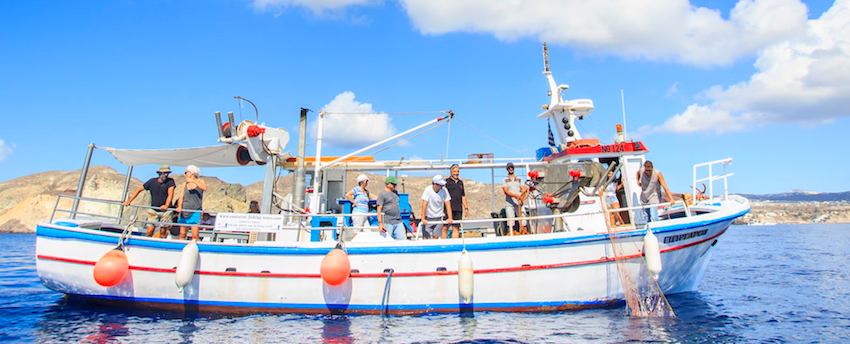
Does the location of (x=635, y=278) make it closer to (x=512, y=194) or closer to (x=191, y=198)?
(x=512, y=194)

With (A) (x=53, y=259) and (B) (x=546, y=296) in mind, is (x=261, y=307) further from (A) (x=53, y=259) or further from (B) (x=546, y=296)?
(B) (x=546, y=296)

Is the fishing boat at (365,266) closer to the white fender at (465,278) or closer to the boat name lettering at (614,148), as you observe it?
the white fender at (465,278)

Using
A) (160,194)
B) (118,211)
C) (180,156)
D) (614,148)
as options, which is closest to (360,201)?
(160,194)

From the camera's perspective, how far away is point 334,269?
29.7ft

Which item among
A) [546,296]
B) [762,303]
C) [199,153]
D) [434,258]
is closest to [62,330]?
[199,153]

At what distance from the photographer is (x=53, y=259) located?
982 cm

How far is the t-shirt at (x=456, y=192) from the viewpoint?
33.9 ft

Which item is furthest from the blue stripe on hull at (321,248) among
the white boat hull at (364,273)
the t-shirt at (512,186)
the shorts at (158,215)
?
the t-shirt at (512,186)

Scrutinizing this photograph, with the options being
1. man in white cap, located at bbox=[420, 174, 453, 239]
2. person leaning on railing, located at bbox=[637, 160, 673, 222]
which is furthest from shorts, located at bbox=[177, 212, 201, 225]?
person leaning on railing, located at bbox=[637, 160, 673, 222]

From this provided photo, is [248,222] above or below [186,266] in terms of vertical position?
above

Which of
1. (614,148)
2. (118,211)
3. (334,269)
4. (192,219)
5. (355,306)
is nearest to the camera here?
(334,269)

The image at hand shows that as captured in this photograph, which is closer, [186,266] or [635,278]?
[186,266]

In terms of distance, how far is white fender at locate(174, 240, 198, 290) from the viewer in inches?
366

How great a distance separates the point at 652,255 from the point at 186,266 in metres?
8.60
